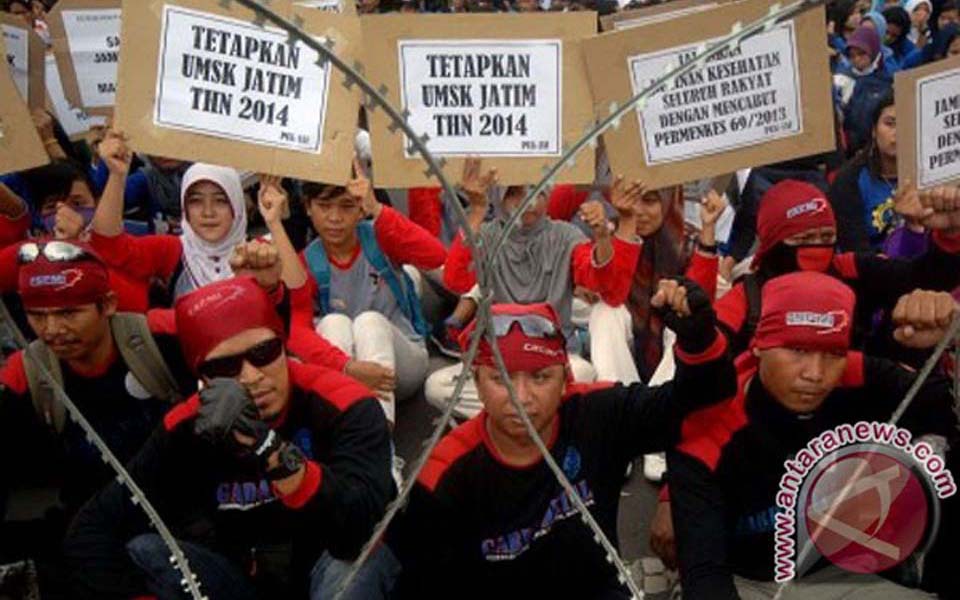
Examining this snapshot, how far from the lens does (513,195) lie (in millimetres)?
4590

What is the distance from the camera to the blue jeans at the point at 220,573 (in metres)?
2.85

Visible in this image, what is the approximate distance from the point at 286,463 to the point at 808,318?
1.38 meters

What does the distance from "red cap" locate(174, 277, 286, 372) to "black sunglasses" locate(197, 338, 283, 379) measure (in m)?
0.04

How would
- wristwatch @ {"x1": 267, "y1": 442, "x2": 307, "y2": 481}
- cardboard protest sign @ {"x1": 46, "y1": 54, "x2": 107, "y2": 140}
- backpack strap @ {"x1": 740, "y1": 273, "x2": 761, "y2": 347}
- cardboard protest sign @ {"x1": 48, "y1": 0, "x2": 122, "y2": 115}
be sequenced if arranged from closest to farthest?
wristwatch @ {"x1": 267, "y1": 442, "x2": 307, "y2": 481} → backpack strap @ {"x1": 740, "y1": 273, "x2": 761, "y2": 347} → cardboard protest sign @ {"x1": 48, "y1": 0, "x2": 122, "y2": 115} → cardboard protest sign @ {"x1": 46, "y1": 54, "x2": 107, "y2": 140}

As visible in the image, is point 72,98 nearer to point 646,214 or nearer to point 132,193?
point 132,193

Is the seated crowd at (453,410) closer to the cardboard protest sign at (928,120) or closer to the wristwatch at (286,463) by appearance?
the wristwatch at (286,463)

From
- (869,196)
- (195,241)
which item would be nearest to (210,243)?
(195,241)

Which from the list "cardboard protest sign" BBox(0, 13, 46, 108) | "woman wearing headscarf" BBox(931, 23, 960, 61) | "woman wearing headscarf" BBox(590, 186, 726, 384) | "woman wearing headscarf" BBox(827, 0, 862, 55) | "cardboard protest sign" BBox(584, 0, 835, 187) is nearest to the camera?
"cardboard protest sign" BBox(584, 0, 835, 187)

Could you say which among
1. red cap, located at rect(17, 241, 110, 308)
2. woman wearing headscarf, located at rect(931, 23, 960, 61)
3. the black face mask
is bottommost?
the black face mask

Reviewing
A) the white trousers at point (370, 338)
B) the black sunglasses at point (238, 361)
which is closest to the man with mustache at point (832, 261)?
the white trousers at point (370, 338)

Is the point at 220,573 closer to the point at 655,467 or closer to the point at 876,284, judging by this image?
the point at 655,467

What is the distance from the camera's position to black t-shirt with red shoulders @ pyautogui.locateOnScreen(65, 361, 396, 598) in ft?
9.67

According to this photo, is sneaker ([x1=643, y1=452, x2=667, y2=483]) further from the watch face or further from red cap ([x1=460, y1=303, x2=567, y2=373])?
the watch face

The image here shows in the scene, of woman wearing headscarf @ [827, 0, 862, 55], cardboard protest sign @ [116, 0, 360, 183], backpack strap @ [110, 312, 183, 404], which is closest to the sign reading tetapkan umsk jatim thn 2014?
cardboard protest sign @ [116, 0, 360, 183]
